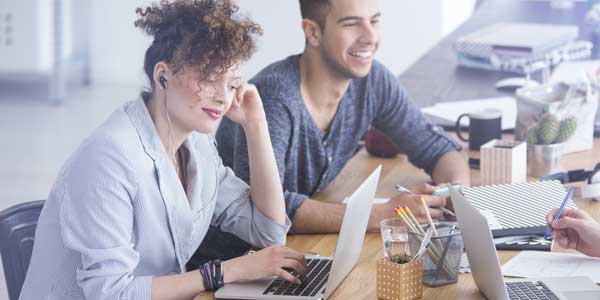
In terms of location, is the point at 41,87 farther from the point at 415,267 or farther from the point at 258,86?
the point at 415,267

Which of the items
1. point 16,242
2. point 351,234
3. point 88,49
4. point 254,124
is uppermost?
point 254,124

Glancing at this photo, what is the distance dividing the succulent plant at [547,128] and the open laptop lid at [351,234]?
0.80 meters

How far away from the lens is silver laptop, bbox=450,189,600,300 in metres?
1.60

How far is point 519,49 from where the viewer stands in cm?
363

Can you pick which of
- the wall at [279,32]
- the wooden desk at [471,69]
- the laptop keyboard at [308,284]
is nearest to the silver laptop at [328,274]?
the laptop keyboard at [308,284]

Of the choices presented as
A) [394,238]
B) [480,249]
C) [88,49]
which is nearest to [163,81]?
[394,238]

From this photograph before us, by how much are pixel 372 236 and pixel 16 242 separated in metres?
0.73

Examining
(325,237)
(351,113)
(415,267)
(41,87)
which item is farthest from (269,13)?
(415,267)

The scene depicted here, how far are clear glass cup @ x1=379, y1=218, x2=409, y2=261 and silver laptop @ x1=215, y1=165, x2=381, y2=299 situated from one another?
52 mm

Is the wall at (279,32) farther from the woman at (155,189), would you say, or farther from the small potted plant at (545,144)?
the woman at (155,189)

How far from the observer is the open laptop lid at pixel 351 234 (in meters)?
1.70

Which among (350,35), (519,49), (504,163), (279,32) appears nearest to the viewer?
(504,163)

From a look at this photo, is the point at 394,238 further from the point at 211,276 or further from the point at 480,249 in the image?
the point at 211,276

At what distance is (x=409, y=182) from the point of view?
8.52ft
